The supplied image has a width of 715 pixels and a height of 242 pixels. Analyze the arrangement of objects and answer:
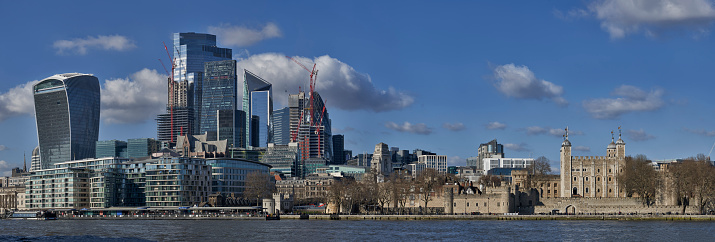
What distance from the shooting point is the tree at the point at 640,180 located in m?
160

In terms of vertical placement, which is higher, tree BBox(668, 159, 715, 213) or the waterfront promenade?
tree BBox(668, 159, 715, 213)

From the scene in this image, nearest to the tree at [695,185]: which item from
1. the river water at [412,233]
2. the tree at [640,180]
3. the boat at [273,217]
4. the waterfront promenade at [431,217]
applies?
the tree at [640,180]

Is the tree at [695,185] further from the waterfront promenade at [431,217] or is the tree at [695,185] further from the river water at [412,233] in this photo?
the river water at [412,233]

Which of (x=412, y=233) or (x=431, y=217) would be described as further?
(x=431, y=217)

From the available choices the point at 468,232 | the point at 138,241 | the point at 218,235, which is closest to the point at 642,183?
the point at 468,232

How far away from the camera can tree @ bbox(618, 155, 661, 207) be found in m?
160

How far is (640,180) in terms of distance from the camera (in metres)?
164

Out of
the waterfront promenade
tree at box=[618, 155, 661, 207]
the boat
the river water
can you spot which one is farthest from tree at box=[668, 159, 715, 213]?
the boat

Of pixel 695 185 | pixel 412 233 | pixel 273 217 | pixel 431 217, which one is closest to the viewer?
pixel 412 233

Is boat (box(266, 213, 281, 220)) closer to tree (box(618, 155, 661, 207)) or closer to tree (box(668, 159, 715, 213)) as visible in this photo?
tree (box(618, 155, 661, 207))

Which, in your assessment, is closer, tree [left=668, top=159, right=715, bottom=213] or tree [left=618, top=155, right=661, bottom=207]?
tree [left=668, top=159, right=715, bottom=213]

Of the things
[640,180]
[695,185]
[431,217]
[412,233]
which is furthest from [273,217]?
[695,185]

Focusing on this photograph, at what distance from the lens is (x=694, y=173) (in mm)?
151375

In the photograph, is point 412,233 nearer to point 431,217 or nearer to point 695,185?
point 431,217
